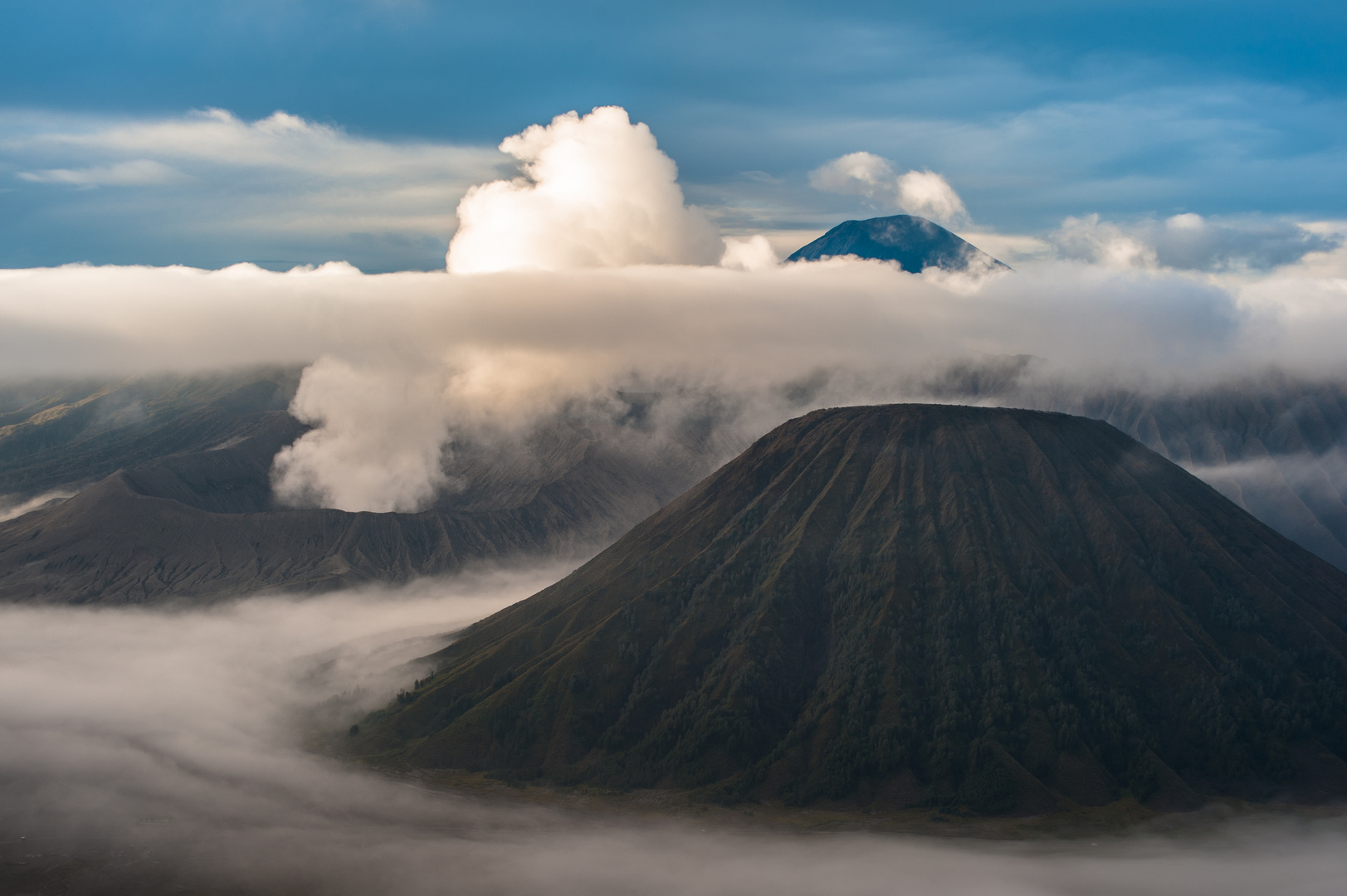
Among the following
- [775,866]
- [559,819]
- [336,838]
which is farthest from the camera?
[559,819]

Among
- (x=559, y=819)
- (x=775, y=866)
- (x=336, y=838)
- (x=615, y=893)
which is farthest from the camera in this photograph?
(x=559, y=819)

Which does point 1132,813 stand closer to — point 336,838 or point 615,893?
point 615,893

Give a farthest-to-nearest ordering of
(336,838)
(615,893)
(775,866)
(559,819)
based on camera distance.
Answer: (559,819) < (336,838) < (775,866) < (615,893)

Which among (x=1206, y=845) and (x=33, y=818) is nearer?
(x=1206, y=845)

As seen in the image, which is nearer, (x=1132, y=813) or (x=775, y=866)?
(x=775, y=866)

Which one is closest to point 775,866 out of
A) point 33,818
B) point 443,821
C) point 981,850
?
point 981,850

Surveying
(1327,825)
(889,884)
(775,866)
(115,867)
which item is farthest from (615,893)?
(1327,825)

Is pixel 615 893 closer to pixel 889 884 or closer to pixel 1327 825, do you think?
pixel 889 884
